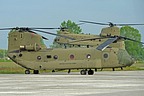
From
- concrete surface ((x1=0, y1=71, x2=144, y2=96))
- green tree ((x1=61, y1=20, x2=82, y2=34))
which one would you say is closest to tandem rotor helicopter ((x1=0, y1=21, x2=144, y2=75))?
concrete surface ((x1=0, y1=71, x2=144, y2=96))

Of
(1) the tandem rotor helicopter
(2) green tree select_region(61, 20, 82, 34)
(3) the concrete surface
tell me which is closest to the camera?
(3) the concrete surface

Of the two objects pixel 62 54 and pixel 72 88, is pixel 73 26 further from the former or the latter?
pixel 72 88

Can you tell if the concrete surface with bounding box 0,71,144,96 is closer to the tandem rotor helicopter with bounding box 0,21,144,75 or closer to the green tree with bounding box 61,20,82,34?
the tandem rotor helicopter with bounding box 0,21,144,75

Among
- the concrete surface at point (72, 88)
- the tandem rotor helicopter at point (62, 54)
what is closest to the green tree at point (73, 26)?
the tandem rotor helicopter at point (62, 54)

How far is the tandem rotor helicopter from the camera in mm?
42625

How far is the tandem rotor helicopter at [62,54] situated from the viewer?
140 feet

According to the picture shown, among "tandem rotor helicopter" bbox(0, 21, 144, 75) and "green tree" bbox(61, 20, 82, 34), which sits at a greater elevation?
"green tree" bbox(61, 20, 82, 34)

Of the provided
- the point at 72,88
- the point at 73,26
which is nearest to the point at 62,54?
the point at 72,88

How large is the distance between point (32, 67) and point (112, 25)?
16.4 meters

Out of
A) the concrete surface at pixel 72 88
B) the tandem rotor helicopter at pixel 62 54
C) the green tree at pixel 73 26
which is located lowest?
the concrete surface at pixel 72 88

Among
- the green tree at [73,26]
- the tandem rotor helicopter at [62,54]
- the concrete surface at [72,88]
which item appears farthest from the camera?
the green tree at [73,26]

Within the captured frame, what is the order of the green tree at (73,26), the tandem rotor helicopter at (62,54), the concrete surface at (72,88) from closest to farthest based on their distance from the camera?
1. the concrete surface at (72,88)
2. the tandem rotor helicopter at (62,54)
3. the green tree at (73,26)

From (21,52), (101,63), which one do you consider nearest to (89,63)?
(101,63)

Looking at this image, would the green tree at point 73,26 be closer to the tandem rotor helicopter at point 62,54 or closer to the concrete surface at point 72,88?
the tandem rotor helicopter at point 62,54
